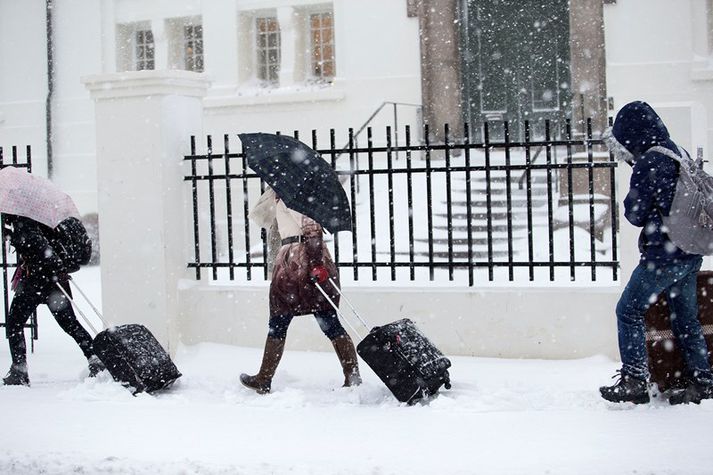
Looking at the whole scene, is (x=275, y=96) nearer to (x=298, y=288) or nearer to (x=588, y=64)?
(x=588, y=64)

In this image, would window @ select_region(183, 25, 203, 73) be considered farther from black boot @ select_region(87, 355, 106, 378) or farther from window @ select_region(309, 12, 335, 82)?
black boot @ select_region(87, 355, 106, 378)

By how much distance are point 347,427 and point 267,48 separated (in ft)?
43.5

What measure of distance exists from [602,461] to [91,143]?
606 inches

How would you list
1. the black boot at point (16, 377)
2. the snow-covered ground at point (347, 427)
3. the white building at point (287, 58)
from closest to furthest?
the snow-covered ground at point (347, 427) → the black boot at point (16, 377) → the white building at point (287, 58)

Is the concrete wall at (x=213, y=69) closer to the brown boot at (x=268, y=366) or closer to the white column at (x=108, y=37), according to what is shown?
the white column at (x=108, y=37)

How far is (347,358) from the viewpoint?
7.06 metres

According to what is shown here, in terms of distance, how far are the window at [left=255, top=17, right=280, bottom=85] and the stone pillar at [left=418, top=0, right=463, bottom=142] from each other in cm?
316

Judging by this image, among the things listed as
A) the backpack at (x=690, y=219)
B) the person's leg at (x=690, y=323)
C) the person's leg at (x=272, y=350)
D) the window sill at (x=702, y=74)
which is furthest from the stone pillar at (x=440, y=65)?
the backpack at (x=690, y=219)

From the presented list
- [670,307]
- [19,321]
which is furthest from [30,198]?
[670,307]

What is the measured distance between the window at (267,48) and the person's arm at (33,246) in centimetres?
1125

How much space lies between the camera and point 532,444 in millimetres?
5551

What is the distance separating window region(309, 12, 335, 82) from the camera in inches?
705

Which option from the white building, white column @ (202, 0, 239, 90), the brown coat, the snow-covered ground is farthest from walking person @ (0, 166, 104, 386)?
white column @ (202, 0, 239, 90)

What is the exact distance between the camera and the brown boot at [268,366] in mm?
7027
